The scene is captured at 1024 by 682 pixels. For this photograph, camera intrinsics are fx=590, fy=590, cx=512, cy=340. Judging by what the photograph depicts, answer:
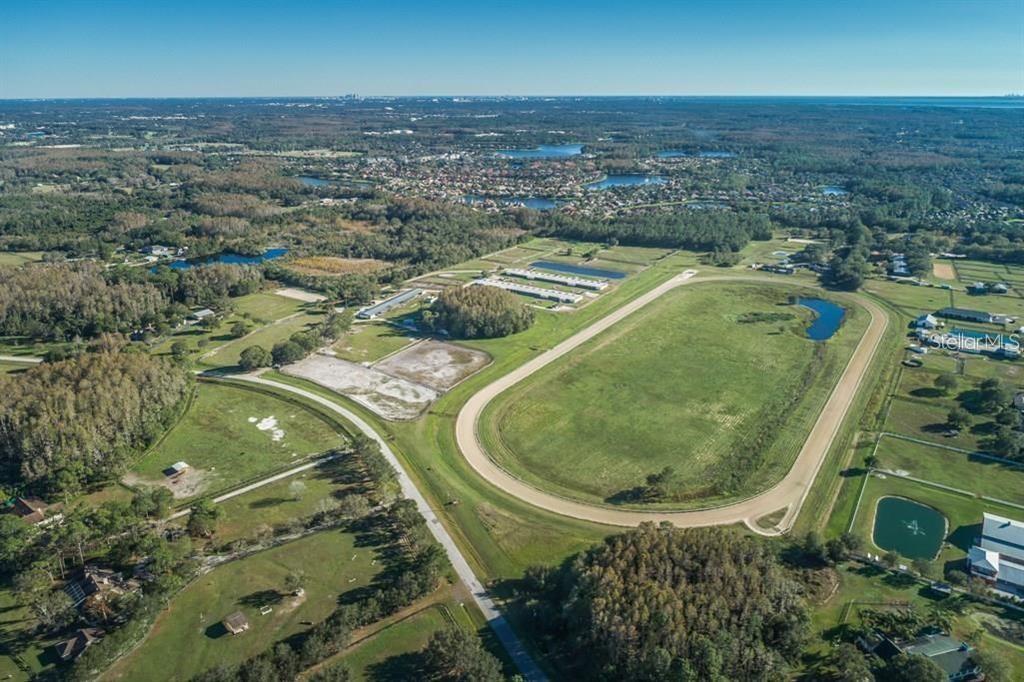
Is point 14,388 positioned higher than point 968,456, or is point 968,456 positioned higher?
point 14,388

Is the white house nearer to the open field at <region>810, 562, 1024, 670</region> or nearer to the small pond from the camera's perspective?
the small pond

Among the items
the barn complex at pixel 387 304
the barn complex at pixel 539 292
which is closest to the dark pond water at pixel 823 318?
the barn complex at pixel 539 292

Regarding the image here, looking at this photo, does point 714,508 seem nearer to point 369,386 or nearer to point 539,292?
point 369,386

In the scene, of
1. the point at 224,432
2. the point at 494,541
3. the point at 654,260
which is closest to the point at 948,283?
the point at 654,260

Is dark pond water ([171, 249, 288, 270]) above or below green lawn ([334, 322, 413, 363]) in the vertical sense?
above

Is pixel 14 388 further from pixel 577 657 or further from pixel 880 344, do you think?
pixel 880 344

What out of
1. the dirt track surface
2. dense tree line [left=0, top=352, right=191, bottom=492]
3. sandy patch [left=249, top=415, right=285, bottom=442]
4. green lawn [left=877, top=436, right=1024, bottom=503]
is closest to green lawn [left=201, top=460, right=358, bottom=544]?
sandy patch [left=249, top=415, right=285, bottom=442]
